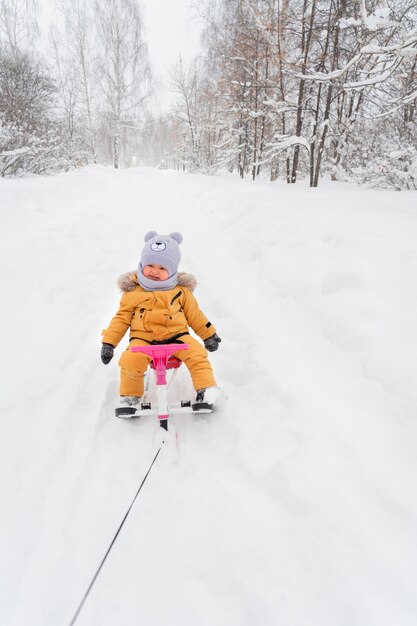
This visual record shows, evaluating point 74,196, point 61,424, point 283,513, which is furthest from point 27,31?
point 283,513

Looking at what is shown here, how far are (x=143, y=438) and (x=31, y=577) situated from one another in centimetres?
83

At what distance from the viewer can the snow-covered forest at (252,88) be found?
7402 millimetres

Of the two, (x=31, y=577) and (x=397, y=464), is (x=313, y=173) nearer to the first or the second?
(x=397, y=464)

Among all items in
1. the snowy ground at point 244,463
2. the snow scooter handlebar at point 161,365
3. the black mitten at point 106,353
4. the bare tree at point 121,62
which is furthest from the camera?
the bare tree at point 121,62

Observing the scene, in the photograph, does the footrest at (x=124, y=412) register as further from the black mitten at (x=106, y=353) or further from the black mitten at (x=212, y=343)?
the black mitten at (x=212, y=343)


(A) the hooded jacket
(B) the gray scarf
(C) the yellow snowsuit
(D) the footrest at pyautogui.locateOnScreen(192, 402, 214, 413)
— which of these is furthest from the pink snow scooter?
(B) the gray scarf

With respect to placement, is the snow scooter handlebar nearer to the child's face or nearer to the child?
the child

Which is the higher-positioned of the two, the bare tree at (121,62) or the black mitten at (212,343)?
the bare tree at (121,62)

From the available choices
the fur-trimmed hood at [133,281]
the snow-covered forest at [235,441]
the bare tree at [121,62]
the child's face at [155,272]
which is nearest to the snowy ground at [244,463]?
the snow-covered forest at [235,441]

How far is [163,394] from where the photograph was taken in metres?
1.99

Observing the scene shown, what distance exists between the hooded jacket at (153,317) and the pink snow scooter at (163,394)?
1.02 feet

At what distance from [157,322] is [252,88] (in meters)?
12.7

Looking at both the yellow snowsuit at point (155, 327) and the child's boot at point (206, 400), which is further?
the yellow snowsuit at point (155, 327)

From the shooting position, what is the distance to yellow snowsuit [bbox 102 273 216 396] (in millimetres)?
2197
